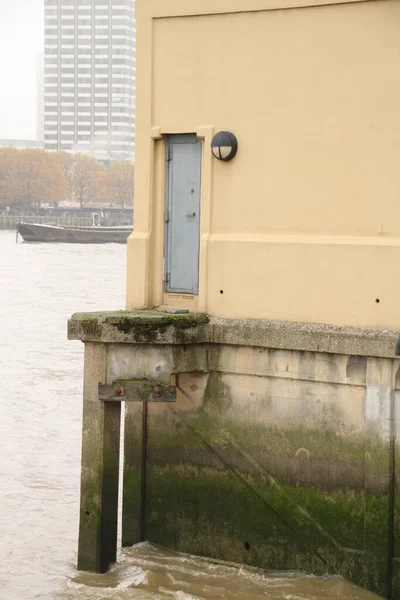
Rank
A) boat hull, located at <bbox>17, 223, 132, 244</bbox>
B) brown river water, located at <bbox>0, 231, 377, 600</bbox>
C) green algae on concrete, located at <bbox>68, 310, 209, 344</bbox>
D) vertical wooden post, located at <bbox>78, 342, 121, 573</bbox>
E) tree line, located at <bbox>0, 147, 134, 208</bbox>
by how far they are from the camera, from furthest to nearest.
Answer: tree line, located at <bbox>0, 147, 134, 208</bbox> < boat hull, located at <bbox>17, 223, 132, 244</bbox> < brown river water, located at <bbox>0, 231, 377, 600</bbox> < vertical wooden post, located at <bbox>78, 342, 121, 573</bbox> < green algae on concrete, located at <bbox>68, 310, 209, 344</bbox>

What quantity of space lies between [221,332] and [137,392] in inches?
35.1

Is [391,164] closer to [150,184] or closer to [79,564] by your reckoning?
[150,184]

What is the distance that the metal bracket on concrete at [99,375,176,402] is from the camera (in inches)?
401

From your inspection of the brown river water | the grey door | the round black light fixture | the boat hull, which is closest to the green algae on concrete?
the grey door

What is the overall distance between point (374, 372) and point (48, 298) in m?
37.8

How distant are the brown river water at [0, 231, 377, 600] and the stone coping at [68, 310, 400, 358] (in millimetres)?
1945

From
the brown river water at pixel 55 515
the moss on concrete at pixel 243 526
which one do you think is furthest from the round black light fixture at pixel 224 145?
the brown river water at pixel 55 515

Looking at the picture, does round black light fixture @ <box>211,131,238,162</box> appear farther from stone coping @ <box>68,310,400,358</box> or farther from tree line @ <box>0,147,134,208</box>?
tree line @ <box>0,147,134,208</box>

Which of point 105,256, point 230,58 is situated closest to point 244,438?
point 230,58

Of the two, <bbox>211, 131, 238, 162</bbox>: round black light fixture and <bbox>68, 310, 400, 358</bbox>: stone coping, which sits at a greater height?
<bbox>211, 131, 238, 162</bbox>: round black light fixture

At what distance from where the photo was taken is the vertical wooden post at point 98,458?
405 inches

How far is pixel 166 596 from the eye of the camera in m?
10.7

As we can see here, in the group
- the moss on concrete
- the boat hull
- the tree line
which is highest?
the tree line

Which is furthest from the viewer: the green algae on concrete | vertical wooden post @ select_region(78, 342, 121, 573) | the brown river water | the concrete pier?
the brown river water
